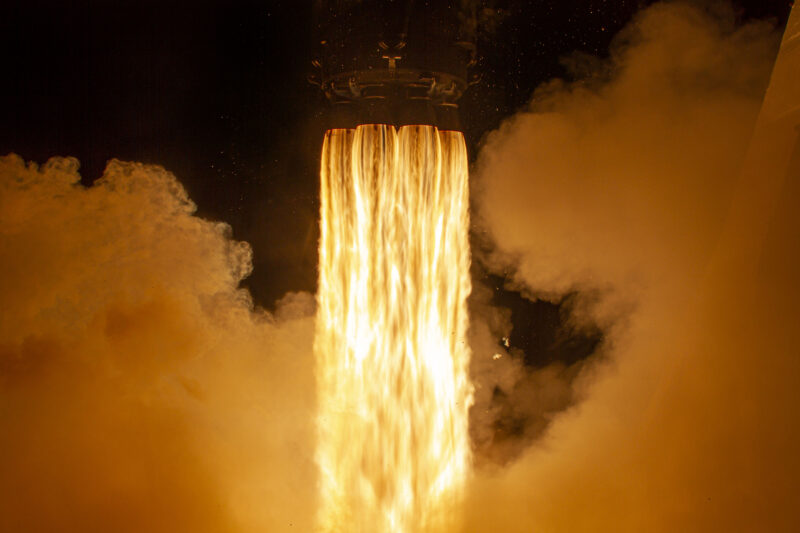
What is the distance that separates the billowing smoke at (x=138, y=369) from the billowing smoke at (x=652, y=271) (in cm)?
126

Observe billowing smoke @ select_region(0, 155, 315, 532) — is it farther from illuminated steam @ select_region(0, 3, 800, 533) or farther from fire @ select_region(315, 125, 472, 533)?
fire @ select_region(315, 125, 472, 533)

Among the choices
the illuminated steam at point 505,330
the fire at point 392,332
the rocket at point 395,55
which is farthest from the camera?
the illuminated steam at point 505,330

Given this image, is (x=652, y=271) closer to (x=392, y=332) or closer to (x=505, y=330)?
(x=505, y=330)

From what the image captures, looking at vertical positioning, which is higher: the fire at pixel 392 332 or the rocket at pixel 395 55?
the rocket at pixel 395 55

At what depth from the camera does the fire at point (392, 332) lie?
3.79m

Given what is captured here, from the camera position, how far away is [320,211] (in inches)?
168

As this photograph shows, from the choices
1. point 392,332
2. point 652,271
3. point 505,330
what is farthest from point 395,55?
point 652,271

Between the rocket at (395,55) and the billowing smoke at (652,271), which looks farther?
the billowing smoke at (652,271)

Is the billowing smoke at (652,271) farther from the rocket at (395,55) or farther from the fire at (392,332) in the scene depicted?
the rocket at (395,55)

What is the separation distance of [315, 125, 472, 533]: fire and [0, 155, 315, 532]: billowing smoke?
0.25 metres

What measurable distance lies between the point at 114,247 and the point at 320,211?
1228 mm

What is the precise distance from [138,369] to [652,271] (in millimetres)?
3074

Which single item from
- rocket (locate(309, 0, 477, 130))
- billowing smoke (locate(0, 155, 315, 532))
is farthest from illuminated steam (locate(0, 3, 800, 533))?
rocket (locate(309, 0, 477, 130))

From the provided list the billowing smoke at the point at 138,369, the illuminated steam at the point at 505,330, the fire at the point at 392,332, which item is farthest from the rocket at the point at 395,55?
the billowing smoke at the point at 138,369
